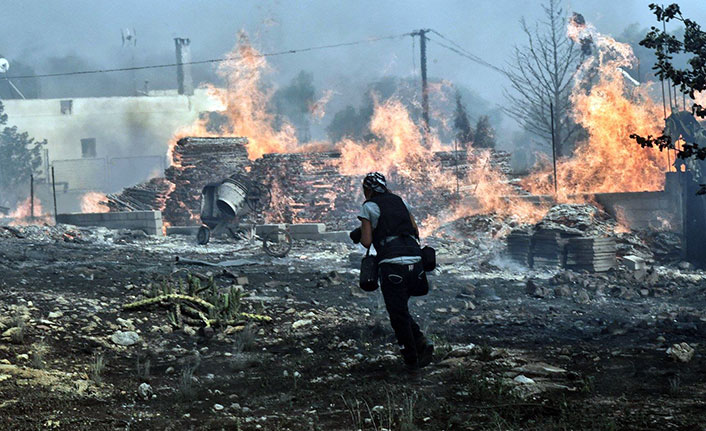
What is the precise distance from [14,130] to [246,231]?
30740mm

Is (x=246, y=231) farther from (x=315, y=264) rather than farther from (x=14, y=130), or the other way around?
(x=14, y=130)

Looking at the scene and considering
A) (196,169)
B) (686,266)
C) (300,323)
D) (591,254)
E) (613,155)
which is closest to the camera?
(300,323)

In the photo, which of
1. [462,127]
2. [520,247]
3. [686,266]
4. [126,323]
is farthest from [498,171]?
[126,323]

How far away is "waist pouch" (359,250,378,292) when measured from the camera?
6.12 m

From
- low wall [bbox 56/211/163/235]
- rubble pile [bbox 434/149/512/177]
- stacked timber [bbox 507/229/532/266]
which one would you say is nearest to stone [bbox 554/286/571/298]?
stacked timber [bbox 507/229/532/266]

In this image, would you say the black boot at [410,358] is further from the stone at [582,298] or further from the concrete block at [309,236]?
the concrete block at [309,236]

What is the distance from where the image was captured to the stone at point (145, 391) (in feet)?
18.3

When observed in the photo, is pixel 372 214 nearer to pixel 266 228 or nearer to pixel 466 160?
pixel 266 228

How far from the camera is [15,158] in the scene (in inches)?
1708

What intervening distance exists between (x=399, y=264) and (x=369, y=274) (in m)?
0.27

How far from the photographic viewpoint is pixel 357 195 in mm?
23438

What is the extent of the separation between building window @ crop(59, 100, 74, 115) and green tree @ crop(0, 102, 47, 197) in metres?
3.54

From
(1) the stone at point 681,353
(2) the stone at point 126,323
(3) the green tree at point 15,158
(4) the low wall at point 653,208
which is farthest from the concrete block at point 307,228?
(3) the green tree at point 15,158

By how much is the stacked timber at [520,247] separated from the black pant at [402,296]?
880 centimetres
